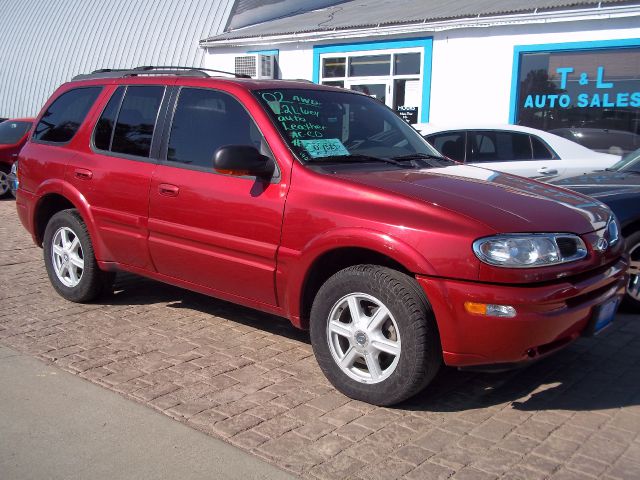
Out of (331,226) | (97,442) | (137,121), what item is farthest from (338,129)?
(97,442)

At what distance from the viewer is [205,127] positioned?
191 inches

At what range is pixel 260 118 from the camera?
4.48m

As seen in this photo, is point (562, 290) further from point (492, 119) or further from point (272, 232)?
point (492, 119)

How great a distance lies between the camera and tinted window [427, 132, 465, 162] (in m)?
8.01

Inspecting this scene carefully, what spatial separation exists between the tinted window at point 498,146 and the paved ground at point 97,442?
538cm

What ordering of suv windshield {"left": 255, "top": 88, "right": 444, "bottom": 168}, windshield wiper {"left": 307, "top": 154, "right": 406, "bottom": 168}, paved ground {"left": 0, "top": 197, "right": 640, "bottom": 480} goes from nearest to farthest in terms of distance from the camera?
paved ground {"left": 0, "top": 197, "right": 640, "bottom": 480}
windshield wiper {"left": 307, "top": 154, "right": 406, "bottom": 168}
suv windshield {"left": 255, "top": 88, "right": 444, "bottom": 168}

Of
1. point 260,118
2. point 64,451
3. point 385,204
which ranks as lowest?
point 64,451

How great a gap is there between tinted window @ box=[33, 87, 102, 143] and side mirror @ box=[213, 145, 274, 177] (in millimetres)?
2147

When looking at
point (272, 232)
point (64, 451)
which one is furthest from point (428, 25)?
point (64, 451)

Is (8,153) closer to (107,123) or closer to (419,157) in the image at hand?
(107,123)

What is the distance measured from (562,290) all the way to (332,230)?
50.1 inches

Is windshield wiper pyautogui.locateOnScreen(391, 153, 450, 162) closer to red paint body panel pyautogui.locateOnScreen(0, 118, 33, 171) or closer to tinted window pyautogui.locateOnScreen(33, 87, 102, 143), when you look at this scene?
tinted window pyautogui.locateOnScreen(33, 87, 102, 143)

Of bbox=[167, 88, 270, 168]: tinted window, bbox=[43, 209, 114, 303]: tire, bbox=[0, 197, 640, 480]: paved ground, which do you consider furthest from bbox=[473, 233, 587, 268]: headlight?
bbox=[43, 209, 114, 303]: tire

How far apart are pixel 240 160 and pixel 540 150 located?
16.6 ft
